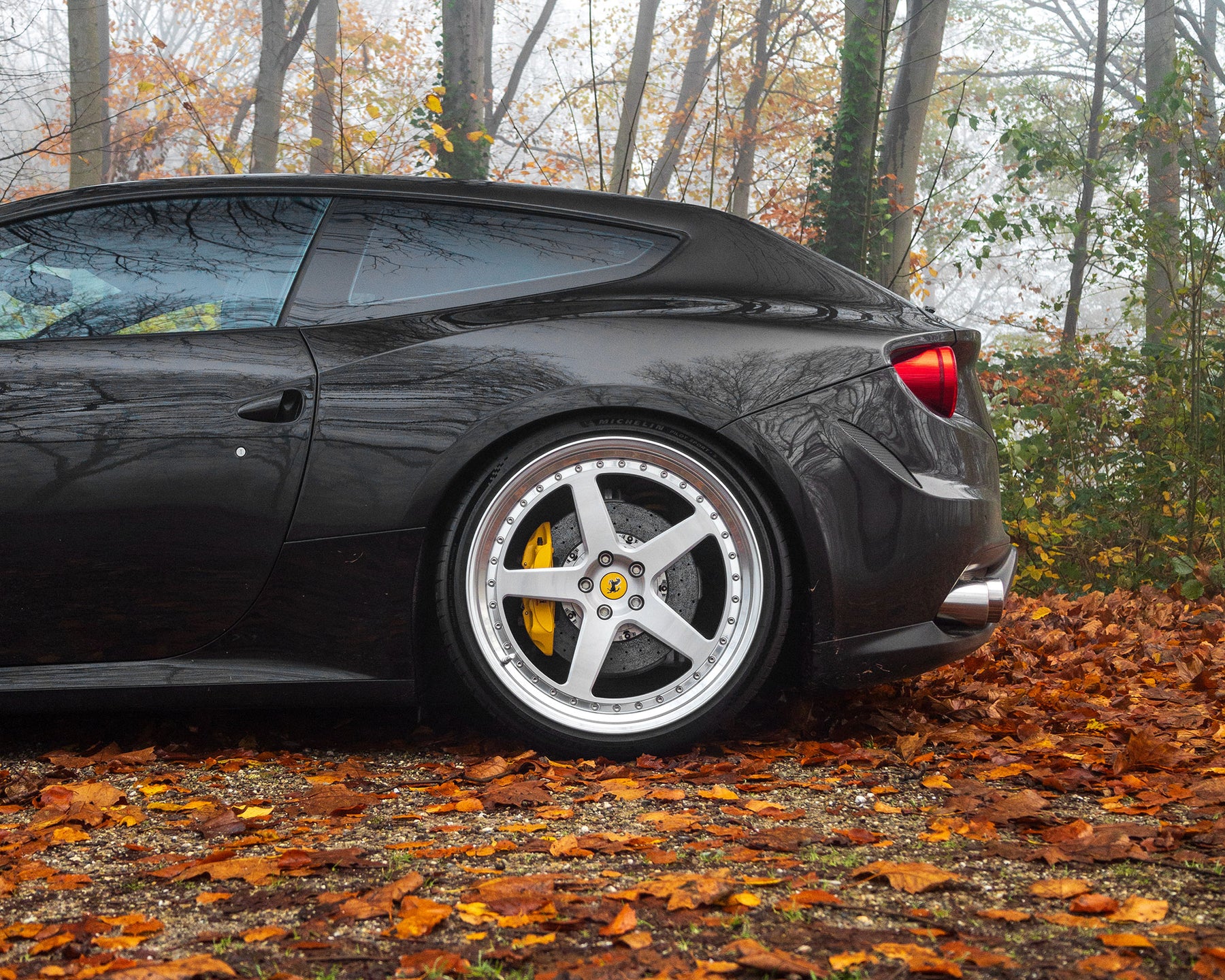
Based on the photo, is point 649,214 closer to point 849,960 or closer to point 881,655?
point 881,655

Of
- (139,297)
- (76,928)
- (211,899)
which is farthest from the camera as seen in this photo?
(139,297)

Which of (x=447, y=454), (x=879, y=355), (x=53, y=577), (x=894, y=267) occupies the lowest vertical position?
(x=53, y=577)

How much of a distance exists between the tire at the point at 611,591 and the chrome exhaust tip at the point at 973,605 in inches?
16.3

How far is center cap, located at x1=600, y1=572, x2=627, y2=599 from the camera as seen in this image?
269 cm

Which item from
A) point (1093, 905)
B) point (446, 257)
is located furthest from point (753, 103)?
point (1093, 905)

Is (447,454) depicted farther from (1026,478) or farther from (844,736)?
(1026,478)

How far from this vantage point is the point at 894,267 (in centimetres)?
1004

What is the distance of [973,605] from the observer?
2762 millimetres

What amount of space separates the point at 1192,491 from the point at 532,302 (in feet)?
15.3

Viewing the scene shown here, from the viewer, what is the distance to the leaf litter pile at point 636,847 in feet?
5.36

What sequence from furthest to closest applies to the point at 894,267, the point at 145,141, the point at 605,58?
the point at 605,58
the point at 145,141
the point at 894,267

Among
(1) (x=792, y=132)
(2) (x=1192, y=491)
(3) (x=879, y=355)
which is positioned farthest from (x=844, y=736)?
(1) (x=792, y=132)

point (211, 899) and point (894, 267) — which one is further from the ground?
point (894, 267)

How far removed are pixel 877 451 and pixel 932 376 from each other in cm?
26
